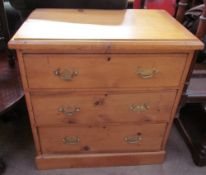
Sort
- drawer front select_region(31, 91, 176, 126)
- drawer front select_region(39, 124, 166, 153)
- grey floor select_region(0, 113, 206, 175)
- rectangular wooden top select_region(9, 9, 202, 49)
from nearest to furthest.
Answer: rectangular wooden top select_region(9, 9, 202, 49) → drawer front select_region(31, 91, 176, 126) → drawer front select_region(39, 124, 166, 153) → grey floor select_region(0, 113, 206, 175)

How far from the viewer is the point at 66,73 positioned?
35.6 inches

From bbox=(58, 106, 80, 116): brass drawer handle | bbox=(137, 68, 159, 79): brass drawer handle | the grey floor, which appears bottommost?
the grey floor

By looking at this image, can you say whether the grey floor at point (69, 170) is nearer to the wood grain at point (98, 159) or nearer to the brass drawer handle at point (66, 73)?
the wood grain at point (98, 159)

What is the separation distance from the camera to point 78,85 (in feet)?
3.10

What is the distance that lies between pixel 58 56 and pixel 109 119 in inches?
15.7

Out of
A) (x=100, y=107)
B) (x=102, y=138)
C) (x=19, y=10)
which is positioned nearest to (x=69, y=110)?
(x=100, y=107)

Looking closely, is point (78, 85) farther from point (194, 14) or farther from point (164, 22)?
point (194, 14)

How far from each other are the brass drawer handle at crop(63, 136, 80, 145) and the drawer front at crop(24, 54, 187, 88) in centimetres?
33

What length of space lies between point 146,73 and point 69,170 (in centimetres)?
70

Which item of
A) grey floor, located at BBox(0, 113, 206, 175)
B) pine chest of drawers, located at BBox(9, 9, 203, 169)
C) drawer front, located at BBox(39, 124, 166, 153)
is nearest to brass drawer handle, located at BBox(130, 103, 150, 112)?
pine chest of drawers, located at BBox(9, 9, 203, 169)

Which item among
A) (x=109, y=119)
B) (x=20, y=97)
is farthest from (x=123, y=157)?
(x=20, y=97)

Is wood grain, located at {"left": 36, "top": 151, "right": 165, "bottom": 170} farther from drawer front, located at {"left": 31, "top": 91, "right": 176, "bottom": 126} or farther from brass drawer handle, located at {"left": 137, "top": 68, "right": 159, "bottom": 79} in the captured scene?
brass drawer handle, located at {"left": 137, "top": 68, "right": 159, "bottom": 79}

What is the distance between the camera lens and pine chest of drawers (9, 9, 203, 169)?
2.82ft

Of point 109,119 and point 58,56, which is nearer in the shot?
point 58,56
